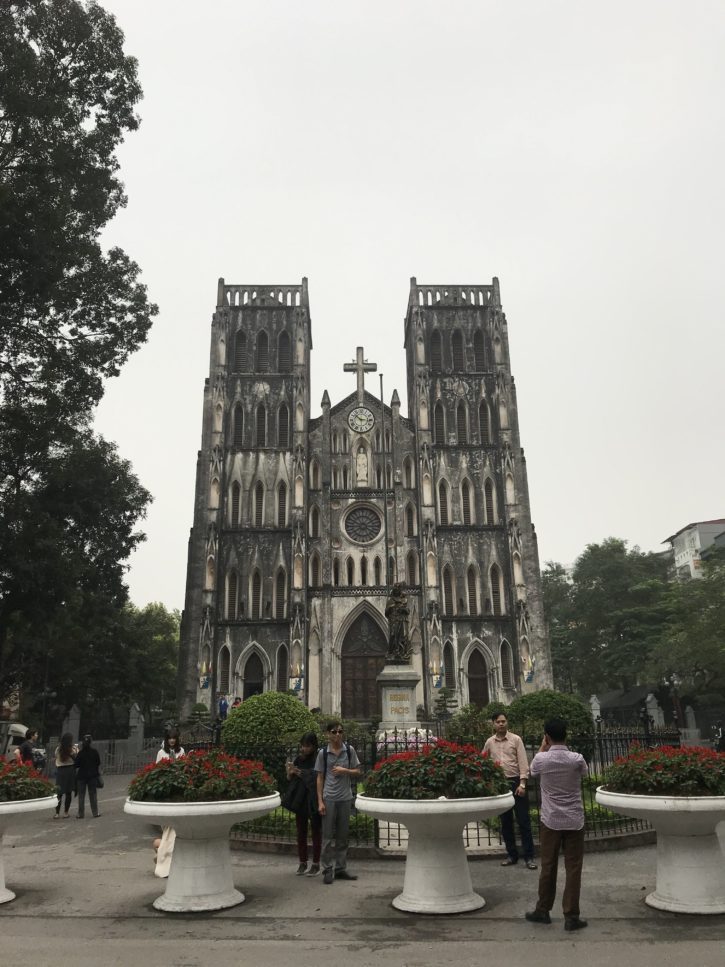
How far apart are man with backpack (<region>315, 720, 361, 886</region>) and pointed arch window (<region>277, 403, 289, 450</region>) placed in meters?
29.0

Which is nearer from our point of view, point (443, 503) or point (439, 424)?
point (443, 503)

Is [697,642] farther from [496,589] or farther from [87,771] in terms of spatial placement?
[87,771]

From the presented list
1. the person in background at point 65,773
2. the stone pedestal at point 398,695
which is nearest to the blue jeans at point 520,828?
the person in background at point 65,773

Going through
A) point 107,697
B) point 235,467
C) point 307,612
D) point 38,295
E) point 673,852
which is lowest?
point 673,852

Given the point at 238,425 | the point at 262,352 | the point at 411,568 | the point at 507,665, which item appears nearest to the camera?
the point at 507,665

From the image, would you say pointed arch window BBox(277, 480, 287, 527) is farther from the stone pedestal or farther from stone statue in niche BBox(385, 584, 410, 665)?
the stone pedestal

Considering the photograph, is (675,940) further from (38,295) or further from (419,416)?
(419,416)

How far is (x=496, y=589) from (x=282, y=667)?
34.4 feet

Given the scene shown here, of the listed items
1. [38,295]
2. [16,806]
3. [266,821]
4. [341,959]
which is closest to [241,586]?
[38,295]

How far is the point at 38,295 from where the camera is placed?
53.1ft

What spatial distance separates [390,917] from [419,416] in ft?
102

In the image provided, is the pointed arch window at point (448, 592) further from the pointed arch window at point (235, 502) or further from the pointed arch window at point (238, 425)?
the pointed arch window at point (238, 425)

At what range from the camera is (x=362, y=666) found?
33.3 meters

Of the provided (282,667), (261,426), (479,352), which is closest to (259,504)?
(261,426)
